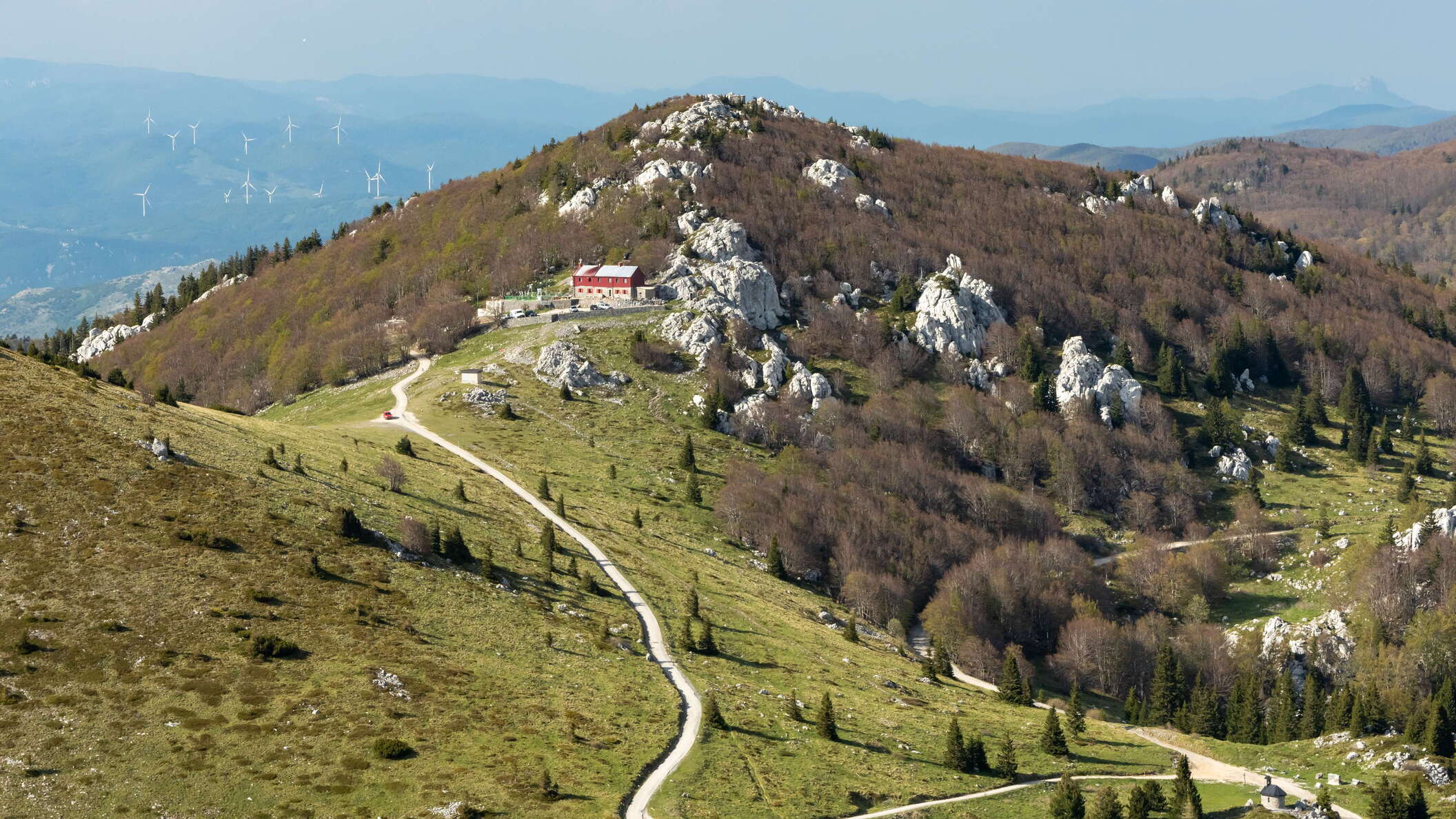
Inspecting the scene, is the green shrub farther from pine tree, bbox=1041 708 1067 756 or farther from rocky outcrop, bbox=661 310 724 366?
rocky outcrop, bbox=661 310 724 366

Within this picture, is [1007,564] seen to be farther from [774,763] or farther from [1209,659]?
[774,763]

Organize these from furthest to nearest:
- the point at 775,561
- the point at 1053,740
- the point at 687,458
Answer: the point at 687,458
the point at 775,561
the point at 1053,740

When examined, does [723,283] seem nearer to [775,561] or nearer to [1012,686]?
[775,561]

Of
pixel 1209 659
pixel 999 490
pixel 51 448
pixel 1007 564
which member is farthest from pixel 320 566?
pixel 999 490

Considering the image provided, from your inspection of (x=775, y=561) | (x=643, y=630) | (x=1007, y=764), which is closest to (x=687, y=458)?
(x=775, y=561)

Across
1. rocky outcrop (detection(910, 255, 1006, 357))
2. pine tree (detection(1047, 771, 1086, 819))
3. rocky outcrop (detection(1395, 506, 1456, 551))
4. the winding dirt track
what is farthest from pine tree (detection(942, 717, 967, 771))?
rocky outcrop (detection(910, 255, 1006, 357))

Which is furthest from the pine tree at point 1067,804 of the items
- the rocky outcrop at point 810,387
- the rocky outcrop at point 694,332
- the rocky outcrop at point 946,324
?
the rocky outcrop at point 946,324
